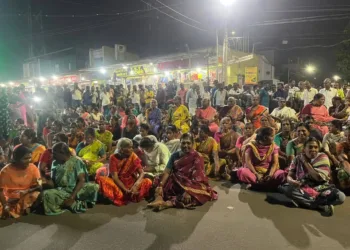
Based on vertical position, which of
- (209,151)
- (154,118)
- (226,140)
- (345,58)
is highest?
(345,58)

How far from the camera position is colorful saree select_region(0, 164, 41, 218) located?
13.4ft

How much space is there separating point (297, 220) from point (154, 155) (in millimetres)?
2417

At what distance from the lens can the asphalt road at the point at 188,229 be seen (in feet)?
10.8

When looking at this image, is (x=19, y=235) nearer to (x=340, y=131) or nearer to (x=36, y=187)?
(x=36, y=187)

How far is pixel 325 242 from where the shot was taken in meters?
3.27

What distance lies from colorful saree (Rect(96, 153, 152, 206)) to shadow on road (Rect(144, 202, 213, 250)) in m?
0.49

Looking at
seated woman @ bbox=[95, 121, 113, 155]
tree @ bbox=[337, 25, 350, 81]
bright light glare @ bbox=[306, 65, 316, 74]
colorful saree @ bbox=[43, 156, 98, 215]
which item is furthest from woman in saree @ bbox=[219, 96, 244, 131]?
bright light glare @ bbox=[306, 65, 316, 74]

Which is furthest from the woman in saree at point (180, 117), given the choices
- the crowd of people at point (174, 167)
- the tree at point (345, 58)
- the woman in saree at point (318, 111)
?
the tree at point (345, 58)

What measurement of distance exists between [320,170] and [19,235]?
3837mm

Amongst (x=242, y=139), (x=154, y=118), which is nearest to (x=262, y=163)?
(x=242, y=139)

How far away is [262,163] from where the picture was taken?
5125 millimetres

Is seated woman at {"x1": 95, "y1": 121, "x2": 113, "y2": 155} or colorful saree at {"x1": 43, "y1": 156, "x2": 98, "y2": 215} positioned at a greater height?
seated woman at {"x1": 95, "y1": 121, "x2": 113, "y2": 155}

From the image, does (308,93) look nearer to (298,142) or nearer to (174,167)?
(298,142)

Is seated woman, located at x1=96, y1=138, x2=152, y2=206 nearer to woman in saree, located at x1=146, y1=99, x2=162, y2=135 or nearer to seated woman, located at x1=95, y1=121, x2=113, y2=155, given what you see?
seated woman, located at x1=95, y1=121, x2=113, y2=155
